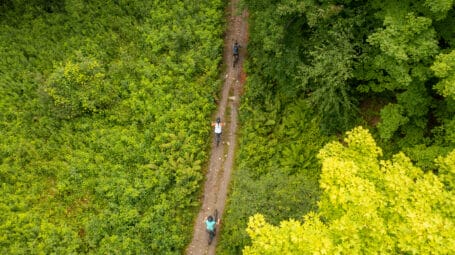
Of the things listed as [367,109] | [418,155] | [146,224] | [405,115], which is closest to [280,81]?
[367,109]

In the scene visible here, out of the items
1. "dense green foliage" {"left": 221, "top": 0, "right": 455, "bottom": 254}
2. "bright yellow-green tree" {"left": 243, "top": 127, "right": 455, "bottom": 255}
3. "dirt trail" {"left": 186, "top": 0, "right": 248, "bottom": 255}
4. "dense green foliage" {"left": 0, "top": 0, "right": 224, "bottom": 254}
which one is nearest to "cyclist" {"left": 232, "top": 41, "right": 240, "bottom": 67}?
"dirt trail" {"left": 186, "top": 0, "right": 248, "bottom": 255}

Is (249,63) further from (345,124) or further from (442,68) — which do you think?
(442,68)

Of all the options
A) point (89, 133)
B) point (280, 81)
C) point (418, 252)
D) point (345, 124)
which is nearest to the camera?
point (418, 252)

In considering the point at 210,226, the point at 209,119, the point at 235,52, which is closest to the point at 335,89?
the point at 209,119

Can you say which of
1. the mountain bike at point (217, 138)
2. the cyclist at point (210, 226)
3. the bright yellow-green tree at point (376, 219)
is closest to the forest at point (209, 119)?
the bright yellow-green tree at point (376, 219)

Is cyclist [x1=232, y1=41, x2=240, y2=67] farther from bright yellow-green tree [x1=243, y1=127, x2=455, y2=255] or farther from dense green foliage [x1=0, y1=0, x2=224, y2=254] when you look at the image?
bright yellow-green tree [x1=243, y1=127, x2=455, y2=255]

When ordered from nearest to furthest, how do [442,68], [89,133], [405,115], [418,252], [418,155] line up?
A: [418,252] < [442,68] < [418,155] < [405,115] < [89,133]
